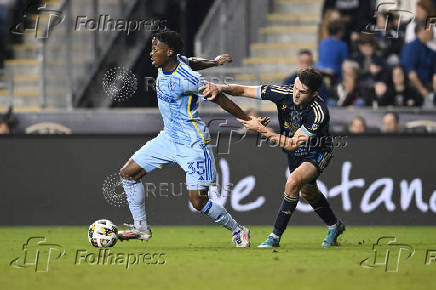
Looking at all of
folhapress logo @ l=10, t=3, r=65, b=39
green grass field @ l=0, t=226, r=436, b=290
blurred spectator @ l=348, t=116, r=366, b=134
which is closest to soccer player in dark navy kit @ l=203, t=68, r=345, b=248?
green grass field @ l=0, t=226, r=436, b=290

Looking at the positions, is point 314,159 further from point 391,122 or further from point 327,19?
point 327,19

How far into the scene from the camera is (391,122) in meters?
15.8

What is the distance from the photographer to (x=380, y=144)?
1537 centimetres

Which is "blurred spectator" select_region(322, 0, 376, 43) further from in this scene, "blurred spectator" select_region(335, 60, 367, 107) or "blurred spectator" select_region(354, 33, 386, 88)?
"blurred spectator" select_region(335, 60, 367, 107)

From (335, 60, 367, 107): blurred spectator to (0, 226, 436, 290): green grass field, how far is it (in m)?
3.49

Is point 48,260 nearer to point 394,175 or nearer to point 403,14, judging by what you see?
point 394,175

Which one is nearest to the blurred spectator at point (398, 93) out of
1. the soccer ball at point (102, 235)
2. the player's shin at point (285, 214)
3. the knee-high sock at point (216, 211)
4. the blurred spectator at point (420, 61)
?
the blurred spectator at point (420, 61)

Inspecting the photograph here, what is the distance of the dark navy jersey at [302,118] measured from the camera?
11.2 meters

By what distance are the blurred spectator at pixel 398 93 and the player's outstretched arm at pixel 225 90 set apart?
5665 millimetres

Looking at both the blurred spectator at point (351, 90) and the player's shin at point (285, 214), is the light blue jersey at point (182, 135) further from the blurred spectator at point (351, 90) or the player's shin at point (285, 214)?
the blurred spectator at point (351, 90)

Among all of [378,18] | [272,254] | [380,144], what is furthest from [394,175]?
[272,254]

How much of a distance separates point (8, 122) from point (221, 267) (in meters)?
7.75

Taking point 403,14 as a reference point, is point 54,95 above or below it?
below

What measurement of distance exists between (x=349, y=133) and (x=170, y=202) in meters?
2.89
